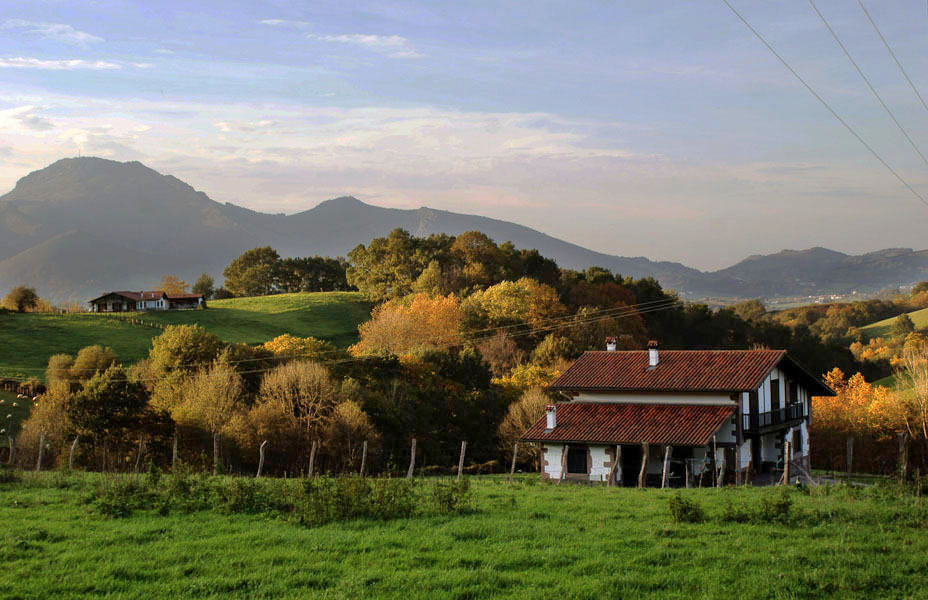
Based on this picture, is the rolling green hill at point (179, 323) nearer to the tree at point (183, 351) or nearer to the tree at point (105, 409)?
the tree at point (183, 351)

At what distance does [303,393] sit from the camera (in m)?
39.8

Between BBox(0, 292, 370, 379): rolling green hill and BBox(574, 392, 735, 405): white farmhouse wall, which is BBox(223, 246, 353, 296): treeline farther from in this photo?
BBox(574, 392, 735, 405): white farmhouse wall

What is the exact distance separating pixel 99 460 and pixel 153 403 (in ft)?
18.5

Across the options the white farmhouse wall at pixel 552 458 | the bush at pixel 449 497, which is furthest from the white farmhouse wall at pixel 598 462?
the bush at pixel 449 497

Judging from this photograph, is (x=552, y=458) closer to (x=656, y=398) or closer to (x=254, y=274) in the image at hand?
(x=656, y=398)

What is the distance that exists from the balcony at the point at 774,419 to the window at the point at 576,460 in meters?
7.07

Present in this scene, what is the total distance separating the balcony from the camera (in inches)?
1335

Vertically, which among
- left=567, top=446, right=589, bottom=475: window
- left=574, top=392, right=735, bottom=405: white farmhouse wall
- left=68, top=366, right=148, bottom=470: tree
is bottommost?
left=567, top=446, right=589, bottom=475: window

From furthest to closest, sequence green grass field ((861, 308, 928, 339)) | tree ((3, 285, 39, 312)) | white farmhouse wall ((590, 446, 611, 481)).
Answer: green grass field ((861, 308, 928, 339)), tree ((3, 285, 39, 312)), white farmhouse wall ((590, 446, 611, 481))

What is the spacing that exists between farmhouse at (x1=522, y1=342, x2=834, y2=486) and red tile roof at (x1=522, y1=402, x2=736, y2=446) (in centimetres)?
4

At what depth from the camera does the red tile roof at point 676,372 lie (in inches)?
1336

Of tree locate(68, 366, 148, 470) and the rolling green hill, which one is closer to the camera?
tree locate(68, 366, 148, 470)

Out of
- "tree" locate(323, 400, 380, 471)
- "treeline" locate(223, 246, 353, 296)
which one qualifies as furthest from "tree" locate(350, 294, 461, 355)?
"treeline" locate(223, 246, 353, 296)

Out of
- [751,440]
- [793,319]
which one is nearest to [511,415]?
[751,440]
